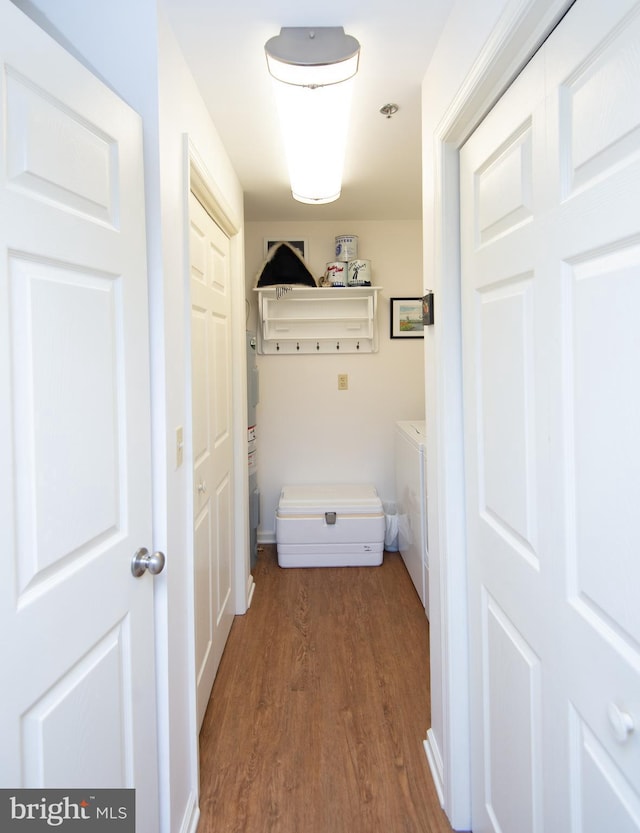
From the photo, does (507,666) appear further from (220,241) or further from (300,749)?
(220,241)

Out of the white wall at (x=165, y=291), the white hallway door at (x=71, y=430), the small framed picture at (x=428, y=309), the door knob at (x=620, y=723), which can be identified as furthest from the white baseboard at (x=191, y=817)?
the small framed picture at (x=428, y=309)

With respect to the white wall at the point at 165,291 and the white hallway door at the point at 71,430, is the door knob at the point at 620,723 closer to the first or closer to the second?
the white hallway door at the point at 71,430

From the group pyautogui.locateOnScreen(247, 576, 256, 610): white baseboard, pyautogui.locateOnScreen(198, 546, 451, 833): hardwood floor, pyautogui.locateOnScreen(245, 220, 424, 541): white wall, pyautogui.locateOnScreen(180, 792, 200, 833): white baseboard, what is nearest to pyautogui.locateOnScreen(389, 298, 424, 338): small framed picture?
pyautogui.locateOnScreen(245, 220, 424, 541): white wall

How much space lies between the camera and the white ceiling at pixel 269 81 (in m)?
1.38

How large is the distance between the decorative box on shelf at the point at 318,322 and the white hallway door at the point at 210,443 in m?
0.99

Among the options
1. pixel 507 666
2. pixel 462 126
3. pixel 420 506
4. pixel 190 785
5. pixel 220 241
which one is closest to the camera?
pixel 507 666

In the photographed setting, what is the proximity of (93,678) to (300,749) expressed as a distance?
3.63ft

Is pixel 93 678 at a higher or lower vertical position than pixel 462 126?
lower

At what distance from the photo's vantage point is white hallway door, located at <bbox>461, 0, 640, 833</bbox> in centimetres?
73

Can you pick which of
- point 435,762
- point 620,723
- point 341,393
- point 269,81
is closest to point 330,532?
point 341,393

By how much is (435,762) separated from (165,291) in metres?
1.69

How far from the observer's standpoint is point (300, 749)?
5.91ft

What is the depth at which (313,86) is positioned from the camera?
154 cm

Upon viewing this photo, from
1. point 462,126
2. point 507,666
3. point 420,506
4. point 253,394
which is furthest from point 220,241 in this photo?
point 507,666
